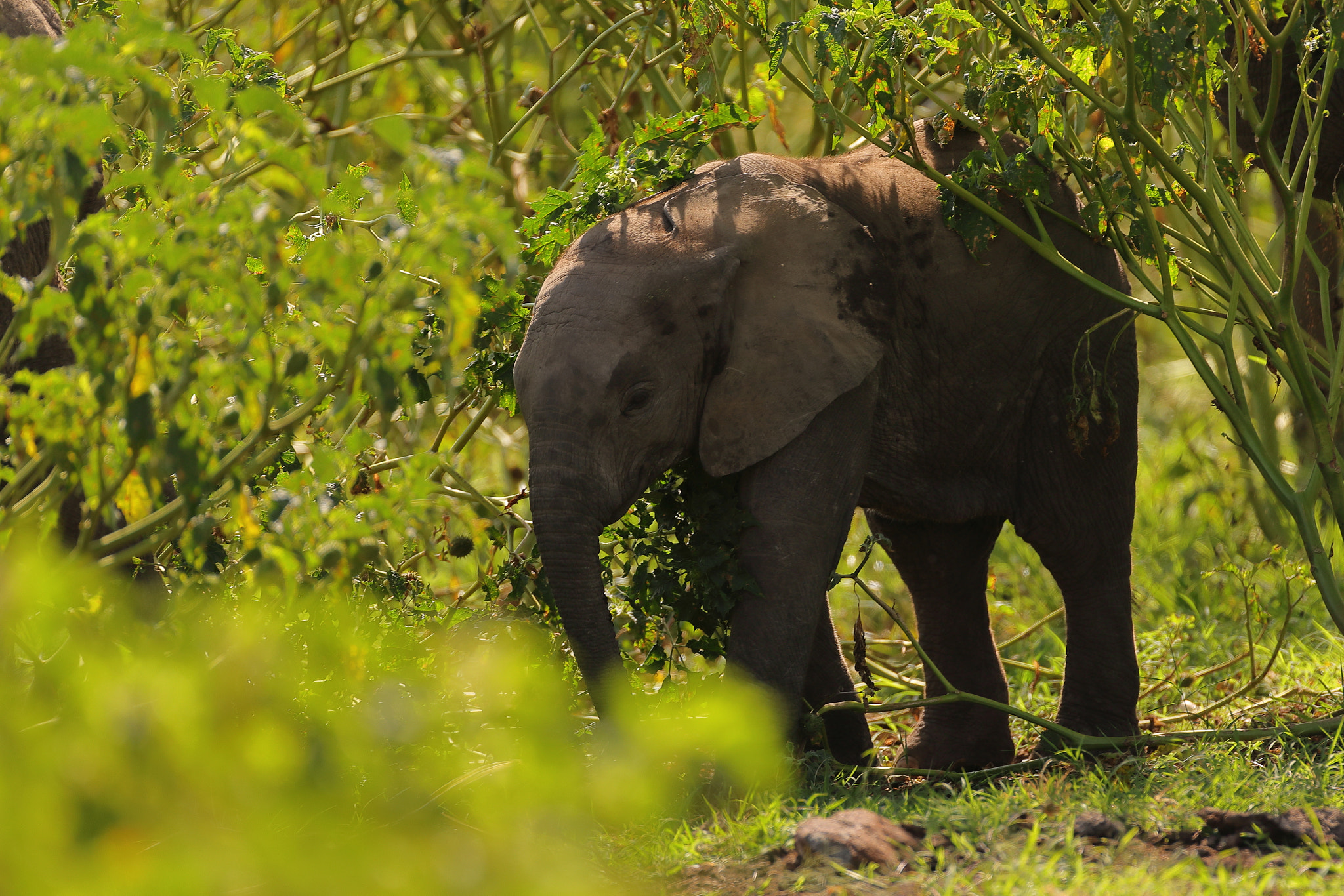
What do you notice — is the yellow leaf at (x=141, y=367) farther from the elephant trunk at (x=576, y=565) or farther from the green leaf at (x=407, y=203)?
the elephant trunk at (x=576, y=565)

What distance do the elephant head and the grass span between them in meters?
0.65

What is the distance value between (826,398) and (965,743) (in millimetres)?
1520

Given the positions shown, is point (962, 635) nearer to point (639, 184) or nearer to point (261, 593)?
point (639, 184)

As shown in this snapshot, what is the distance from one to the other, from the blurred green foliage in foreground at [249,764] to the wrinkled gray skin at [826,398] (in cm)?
147

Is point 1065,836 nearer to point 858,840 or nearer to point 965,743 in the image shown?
point 858,840

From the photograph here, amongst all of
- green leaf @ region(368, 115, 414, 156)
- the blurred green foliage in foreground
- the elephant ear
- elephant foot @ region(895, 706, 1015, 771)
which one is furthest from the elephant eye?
elephant foot @ region(895, 706, 1015, 771)

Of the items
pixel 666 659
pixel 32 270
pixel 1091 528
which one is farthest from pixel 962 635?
pixel 32 270

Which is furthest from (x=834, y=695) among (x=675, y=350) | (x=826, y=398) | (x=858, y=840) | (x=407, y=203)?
(x=407, y=203)

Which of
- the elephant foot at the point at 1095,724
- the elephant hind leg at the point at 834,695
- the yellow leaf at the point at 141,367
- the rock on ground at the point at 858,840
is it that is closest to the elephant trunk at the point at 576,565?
the rock on ground at the point at 858,840

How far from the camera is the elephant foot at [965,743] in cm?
473

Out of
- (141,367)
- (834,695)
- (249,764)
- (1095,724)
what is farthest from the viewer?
(1095,724)

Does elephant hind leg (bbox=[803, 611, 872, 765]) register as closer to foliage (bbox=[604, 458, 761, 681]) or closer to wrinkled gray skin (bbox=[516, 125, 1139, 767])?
wrinkled gray skin (bbox=[516, 125, 1139, 767])

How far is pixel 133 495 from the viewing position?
2432 mm

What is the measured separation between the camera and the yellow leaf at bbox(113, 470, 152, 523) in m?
2.43
